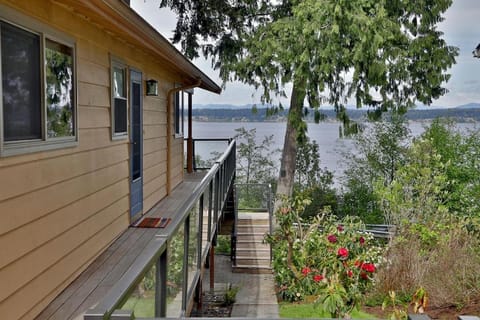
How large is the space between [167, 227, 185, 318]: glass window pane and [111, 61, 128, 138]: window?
2604 mm

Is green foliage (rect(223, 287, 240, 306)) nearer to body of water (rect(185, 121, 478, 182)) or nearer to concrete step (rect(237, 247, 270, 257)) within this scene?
concrete step (rect(237, 247, 270, 257))

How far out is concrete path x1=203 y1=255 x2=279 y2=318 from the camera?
9.55 meters

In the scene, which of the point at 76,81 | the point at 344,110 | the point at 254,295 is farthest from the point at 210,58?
the point at 76,81

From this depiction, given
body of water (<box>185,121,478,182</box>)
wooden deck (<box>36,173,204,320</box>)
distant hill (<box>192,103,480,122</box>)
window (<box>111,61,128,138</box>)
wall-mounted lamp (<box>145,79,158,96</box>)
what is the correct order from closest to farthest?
wooden deck (<box>36,173,204,320</box>), window (<box>111,61,128,138</box>), wall-mounted lamp (<box>145,79,158,96</box>), distant hill (<box>192,103,480,122</box>), body of water (<box>185,121,478,182</box>)

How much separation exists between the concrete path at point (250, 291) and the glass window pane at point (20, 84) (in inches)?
272

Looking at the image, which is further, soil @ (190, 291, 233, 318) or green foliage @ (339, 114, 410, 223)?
green foliage @ (339, 114, 410, 223)

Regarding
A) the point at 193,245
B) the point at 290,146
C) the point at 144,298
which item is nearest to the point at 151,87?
the point at 193,245

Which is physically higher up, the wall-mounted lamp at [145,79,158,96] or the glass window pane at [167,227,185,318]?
the wall-mounted lamp at [145,79,158,96]

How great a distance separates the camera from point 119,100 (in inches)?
218

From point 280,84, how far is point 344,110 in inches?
77.7

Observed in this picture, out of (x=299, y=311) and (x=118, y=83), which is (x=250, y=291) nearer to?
(x=299, y=311)

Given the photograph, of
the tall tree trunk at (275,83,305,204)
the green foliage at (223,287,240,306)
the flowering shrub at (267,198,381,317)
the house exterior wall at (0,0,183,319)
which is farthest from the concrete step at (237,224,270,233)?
the house exterior wall at (0,0,183,319)

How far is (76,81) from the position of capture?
407 centimetres

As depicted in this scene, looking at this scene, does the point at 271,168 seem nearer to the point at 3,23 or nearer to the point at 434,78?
the point at 434,78
